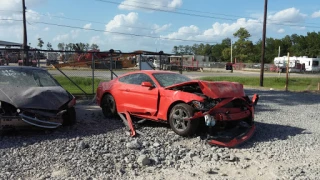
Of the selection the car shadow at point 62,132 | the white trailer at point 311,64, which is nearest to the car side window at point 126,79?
the car shadow at point 62,132

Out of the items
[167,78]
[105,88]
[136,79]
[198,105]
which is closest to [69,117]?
[105,88]

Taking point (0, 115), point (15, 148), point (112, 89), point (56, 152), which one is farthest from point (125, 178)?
point (112, 89)

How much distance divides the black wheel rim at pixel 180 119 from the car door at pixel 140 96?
2.23 feet

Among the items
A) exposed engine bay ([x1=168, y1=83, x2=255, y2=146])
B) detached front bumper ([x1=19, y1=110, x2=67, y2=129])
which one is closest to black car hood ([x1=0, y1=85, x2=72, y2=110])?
detached front bumper ([x1=19, y1=110, x2=67, y2=129])

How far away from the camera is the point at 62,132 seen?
7.51 meters

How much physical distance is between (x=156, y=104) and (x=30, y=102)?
8.89 ft

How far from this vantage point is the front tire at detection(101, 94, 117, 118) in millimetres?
9289

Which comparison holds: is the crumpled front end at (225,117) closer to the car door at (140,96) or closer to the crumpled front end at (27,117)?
the car door at (140,96)

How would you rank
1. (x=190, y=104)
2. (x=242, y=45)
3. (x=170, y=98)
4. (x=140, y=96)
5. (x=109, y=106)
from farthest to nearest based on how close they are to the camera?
(x=242, y=45) → (x=109, y=106) → (x=140, y=96) → (x=170, y=98) → (x=190, y=104)

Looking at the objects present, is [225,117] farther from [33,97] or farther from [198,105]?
[33,97]

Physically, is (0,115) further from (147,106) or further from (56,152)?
(147,106)

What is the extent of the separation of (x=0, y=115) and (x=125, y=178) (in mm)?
3077

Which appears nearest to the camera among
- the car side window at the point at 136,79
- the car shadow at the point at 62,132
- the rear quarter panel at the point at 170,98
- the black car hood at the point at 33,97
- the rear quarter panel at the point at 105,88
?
the car shadow at the point at 62,132

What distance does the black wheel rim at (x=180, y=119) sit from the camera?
24.1 ft
